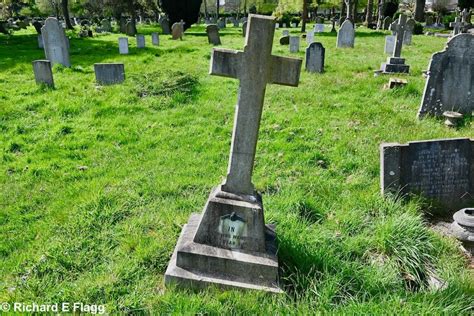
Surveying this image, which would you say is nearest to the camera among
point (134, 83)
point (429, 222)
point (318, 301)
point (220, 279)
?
point (318, 301)

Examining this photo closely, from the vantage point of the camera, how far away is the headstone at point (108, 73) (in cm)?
979

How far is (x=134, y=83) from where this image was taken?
9.73m

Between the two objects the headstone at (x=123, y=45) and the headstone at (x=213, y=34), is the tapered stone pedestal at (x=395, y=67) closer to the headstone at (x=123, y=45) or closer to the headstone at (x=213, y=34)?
the headstone at (x=123, y=45)

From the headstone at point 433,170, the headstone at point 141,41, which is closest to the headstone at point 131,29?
the headstone at point 141,41

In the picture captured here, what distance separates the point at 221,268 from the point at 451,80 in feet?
21.2

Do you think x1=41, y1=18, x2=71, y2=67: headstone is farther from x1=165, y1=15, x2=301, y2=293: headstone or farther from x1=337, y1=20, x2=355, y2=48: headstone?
x1=337, y1=20, x2=355, y2=48: headstone

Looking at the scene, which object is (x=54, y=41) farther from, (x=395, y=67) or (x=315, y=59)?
(x=395, y=67)

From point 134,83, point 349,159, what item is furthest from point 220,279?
point 134,83

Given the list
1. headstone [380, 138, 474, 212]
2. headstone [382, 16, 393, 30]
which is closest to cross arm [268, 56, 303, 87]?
headstone [380, 138, 474, 212]

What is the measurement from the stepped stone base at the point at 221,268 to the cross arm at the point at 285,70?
141 cm

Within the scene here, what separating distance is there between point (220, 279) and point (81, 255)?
1.32 m

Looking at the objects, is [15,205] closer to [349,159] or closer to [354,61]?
[349,159]

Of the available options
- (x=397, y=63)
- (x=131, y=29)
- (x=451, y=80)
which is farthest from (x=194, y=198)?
(x=131, y=29)

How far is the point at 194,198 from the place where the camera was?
4.41 m
